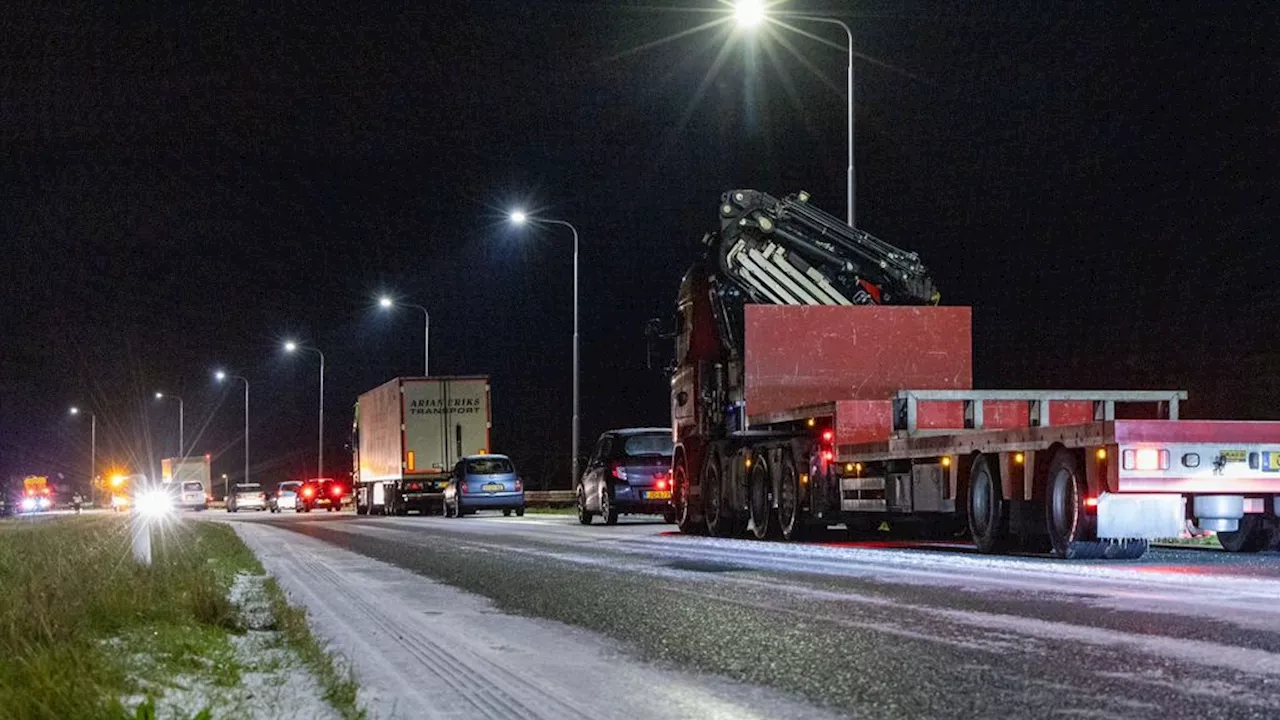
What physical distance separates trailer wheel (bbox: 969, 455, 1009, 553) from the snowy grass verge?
678 centimetres

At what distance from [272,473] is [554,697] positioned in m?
106

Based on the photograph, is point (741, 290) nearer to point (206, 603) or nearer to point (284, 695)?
point (206, 603)

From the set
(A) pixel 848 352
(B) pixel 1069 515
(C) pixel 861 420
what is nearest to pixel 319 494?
(A) pixel 848 352

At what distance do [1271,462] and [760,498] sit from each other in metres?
8.00

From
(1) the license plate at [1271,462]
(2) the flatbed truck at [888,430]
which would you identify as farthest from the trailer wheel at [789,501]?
(1) the license plate at [1271,462]

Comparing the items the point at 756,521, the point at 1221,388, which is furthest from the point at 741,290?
the point at 1221,388

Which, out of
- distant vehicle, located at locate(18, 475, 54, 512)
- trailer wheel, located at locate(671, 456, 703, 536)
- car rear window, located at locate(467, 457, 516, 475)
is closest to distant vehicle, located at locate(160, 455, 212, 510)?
distant vehicle, located at locate(18, 475, 54, 512)

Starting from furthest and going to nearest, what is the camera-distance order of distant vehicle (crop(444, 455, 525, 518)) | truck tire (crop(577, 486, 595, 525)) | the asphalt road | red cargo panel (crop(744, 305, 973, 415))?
distant vehicle (crop(444, 455, 525, 518)) → truck tire (crop(577, 486, 595, 525)) → red cargo panel (crop(744, 305, 973, 415)) → the asphalt road

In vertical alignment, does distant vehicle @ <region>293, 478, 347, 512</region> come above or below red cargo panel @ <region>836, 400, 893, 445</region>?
below

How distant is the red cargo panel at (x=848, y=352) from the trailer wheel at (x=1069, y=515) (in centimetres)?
600

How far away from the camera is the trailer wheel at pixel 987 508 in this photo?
15.1 metres

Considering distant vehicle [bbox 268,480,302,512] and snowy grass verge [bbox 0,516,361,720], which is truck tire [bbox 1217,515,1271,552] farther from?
distant vehicle [bbox 268,480,302,512]

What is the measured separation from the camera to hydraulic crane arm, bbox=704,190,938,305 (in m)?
21.5

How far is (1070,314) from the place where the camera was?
40062 millimetres
